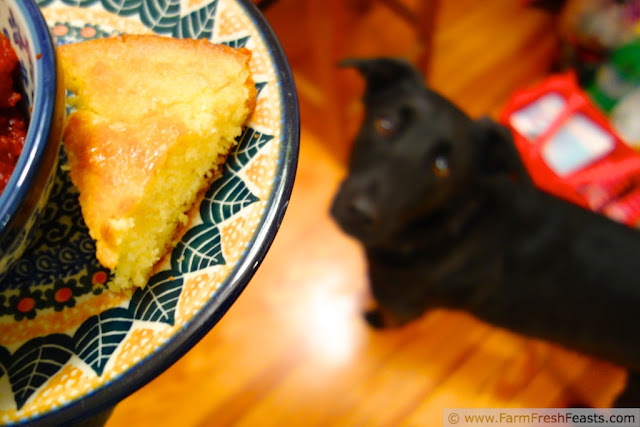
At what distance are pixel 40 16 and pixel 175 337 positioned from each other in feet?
0.94

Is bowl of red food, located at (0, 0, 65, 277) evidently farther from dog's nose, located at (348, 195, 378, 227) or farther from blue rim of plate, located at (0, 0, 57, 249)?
dog's nose, located at (348, 195, 378, 227)

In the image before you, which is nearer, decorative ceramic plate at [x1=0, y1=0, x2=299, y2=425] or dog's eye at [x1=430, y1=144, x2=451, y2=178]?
decorative ceramic plate at [x1=0, y1=0, x2=299, y2=425]

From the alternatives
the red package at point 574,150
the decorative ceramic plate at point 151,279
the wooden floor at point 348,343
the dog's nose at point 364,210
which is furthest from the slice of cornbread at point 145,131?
the red package at point 574,150

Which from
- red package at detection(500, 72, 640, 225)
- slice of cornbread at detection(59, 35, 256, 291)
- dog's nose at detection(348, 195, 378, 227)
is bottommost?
red package at detection(500, 72, 640, 225)

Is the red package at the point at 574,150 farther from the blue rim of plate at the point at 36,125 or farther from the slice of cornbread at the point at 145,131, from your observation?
the blue rim of plate at the point at 36,125

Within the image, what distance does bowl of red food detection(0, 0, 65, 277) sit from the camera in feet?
1.14

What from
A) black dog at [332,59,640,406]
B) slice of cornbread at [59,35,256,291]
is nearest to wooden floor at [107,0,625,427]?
black dog at [332,59,640,406]

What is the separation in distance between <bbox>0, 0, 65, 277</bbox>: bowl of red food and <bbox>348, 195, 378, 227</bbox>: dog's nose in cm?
73

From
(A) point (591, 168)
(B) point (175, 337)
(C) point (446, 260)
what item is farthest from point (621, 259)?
(B) point (175, 337)

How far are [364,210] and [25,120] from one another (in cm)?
73

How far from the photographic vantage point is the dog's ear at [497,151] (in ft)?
3.30

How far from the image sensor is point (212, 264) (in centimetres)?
40

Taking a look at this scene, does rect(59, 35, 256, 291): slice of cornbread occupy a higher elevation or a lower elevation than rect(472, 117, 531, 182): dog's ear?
higher

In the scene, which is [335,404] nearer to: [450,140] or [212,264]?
[212,264]
